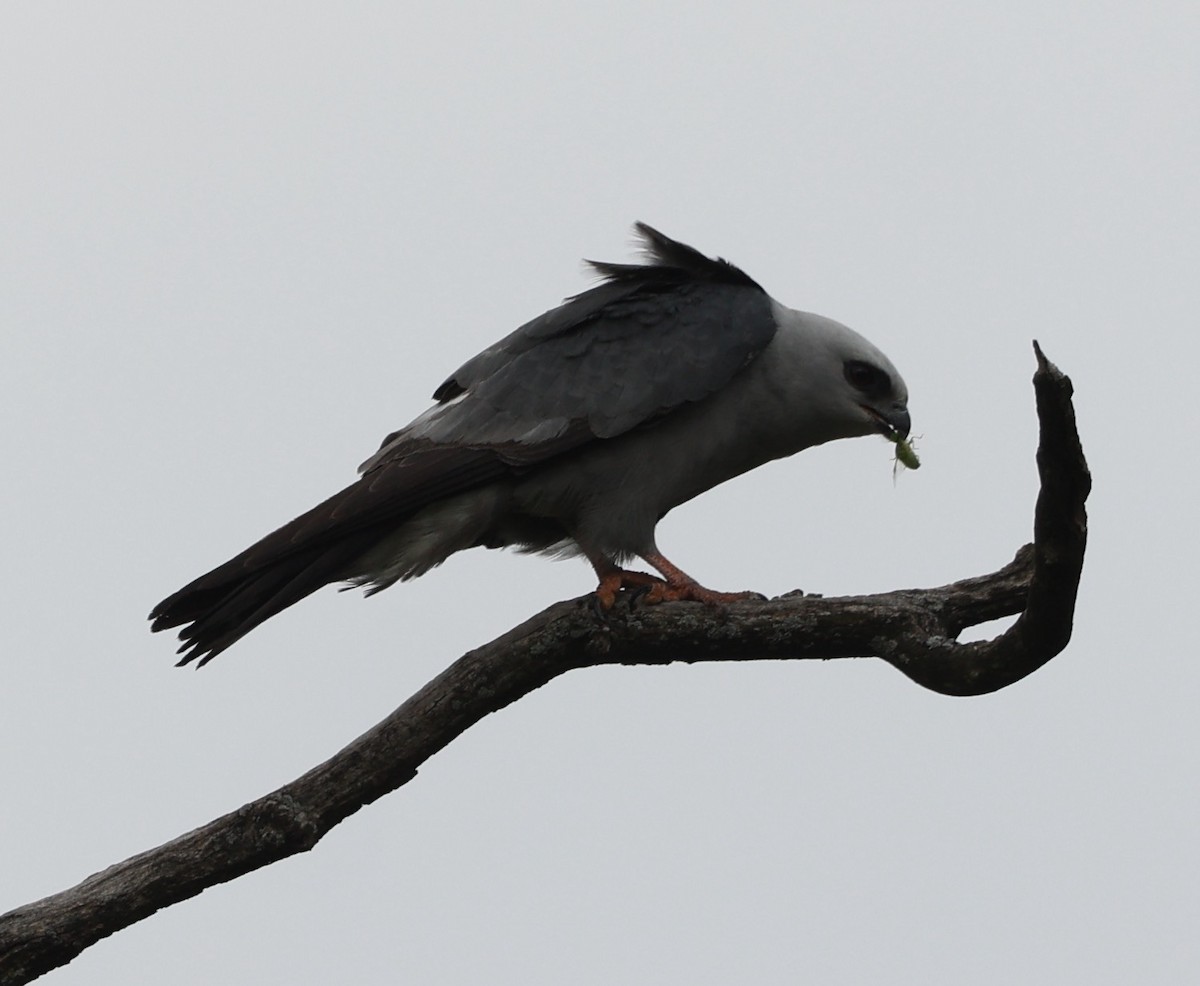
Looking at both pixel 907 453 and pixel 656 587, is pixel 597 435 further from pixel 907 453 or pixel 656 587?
pixel 907 453

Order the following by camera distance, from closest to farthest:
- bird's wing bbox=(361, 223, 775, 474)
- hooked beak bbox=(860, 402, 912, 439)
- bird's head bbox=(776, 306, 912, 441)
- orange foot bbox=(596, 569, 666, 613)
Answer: orange foot bbox=(596, 569, 666, 613) < bird's wing bbox=(361, 223, 775, 474) < bird's head bbox=(776, 306, 912, 441) < hooked beak bbox=(860, 402, 912, 439)

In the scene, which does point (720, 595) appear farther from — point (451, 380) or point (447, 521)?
point (451, 380)

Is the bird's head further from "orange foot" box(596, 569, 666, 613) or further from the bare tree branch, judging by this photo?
the bare tree branch

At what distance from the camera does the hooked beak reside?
6.39 meters

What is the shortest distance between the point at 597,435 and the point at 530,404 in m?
0.35

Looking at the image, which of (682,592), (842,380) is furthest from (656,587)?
(842,380)

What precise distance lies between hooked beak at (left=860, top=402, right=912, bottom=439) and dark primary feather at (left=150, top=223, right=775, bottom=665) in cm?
60

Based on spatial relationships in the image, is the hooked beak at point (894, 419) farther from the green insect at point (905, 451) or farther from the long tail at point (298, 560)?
the long tail at point (298, 560)

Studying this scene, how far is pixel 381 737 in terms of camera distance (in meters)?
5.25

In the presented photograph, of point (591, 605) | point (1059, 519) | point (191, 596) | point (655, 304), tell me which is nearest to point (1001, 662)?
point (1059, 519)

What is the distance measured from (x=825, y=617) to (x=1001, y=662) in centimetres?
73

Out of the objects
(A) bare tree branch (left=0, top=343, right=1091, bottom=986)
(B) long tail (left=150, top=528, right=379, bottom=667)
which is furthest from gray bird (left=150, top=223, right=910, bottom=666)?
(A) bare tree branch (left=0, top=343, right=1091, bottom=986)

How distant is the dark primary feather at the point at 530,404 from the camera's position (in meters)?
5.54

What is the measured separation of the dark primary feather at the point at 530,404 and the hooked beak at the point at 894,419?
1.97ft
